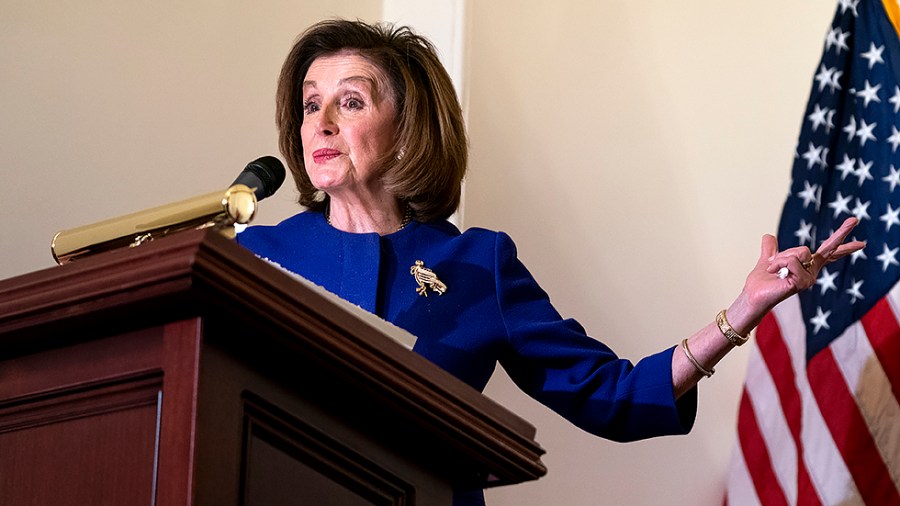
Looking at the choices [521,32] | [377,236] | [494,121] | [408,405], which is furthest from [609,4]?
[408,405]

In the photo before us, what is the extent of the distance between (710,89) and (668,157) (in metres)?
0.28

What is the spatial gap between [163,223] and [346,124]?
4.06 feet

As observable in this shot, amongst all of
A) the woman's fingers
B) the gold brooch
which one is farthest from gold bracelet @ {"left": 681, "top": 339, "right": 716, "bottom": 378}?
the gold brooch

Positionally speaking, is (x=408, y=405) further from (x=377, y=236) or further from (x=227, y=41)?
(x=227, y=41)

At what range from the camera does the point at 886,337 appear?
3377 millimetres

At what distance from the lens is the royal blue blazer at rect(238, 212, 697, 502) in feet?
7.36

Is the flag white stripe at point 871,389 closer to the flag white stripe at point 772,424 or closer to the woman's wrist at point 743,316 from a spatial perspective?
Result: the flag white stripe at point 772,424

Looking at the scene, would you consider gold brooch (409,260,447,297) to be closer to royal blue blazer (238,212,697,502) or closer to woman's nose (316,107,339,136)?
royal blue blazer (238,212,697,502)

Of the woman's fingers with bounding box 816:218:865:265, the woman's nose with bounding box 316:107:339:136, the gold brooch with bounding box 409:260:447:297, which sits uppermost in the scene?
the woman's nose with bounding box 316:107:339:136

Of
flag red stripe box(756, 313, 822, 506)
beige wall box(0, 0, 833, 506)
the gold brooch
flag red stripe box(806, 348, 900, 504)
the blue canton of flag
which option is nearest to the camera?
the gold brooch

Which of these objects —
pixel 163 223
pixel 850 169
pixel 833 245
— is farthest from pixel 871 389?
pixel 163 223

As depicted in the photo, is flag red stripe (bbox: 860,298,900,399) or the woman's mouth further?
flag red stripe (bbox: 860,298,900,399)

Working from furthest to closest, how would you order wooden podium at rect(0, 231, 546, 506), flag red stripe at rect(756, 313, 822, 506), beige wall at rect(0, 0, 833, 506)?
flag red stripe at rect(756, 313, 822, 506), beige wall at rect(0, 0, 833, 506), wooden podium at rect(0, 231, 546, 506)

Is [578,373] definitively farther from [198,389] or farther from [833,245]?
[198,389]
